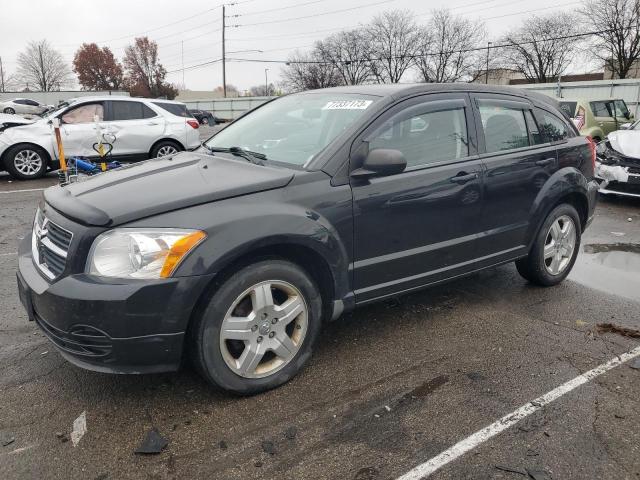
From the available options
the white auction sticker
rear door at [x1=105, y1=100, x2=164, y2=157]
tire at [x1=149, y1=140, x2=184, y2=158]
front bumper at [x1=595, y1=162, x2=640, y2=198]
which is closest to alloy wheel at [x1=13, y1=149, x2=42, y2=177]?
rear door at [x1=105, y1=100, x2=164, y2=157]

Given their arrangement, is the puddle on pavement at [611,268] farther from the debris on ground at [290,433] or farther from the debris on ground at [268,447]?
the debris on ground at [268,447]

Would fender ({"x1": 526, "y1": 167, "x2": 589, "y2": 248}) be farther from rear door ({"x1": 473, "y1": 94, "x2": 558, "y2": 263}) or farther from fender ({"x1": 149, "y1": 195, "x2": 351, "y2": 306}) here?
fender ({"x1": 149, "y1": 195, "x2": 351, "y2": 306})

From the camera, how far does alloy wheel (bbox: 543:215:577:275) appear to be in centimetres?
454

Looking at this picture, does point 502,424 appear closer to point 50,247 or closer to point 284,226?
point 284,226

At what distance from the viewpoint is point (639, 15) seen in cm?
4194

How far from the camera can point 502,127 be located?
4.11 m

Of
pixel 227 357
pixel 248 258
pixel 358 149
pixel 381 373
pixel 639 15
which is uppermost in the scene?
pixel 639 15

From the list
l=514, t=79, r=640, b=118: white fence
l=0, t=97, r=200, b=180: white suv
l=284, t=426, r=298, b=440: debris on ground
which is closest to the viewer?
l=284, t=426, r=298, b=440: debris on ground

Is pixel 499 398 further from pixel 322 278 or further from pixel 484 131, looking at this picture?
pixel 484 131

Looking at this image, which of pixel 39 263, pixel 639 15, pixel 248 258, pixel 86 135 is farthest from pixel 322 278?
pixel 639 15

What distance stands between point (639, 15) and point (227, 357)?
50.7 m

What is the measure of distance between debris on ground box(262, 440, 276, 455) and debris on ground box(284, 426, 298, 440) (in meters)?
0.09

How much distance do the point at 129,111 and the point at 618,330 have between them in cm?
1025

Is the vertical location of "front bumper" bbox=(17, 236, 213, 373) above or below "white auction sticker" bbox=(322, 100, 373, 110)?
below
